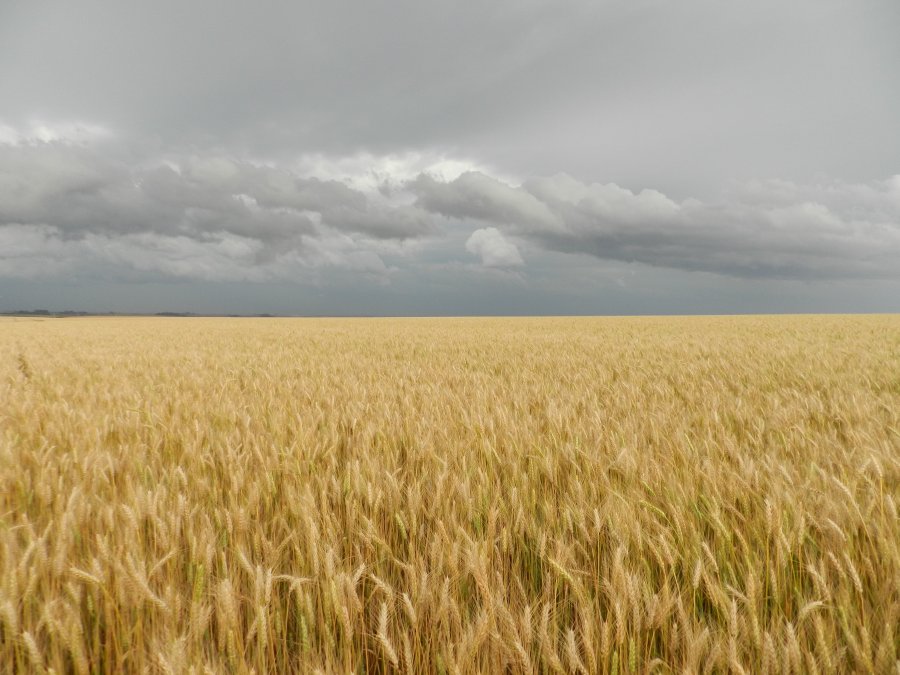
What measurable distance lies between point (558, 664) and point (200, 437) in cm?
234

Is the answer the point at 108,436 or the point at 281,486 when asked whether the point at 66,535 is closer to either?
the point at 281,486

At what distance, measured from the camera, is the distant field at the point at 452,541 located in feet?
3.33

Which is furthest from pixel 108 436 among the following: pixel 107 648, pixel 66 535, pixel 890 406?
pixel 890 406

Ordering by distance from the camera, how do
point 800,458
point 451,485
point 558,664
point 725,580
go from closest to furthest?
point 558,664 → point 725,580 → point 451,485 → point 800,458

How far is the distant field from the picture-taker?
3.33ft

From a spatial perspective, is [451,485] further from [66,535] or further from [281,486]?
[66,535]

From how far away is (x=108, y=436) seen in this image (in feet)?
9.30

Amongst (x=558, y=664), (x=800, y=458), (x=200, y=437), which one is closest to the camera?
(x=558, y=664)

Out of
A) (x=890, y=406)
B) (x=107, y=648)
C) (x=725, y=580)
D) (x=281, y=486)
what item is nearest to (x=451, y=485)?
(x=281, y=486)

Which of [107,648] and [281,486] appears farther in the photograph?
[281,486]

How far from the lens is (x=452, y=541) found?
1.48 m

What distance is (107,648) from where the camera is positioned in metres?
1.03

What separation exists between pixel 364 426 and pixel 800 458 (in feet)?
7.84

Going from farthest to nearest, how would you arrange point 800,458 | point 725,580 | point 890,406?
point 890,406, point 800,458, point 725,580
